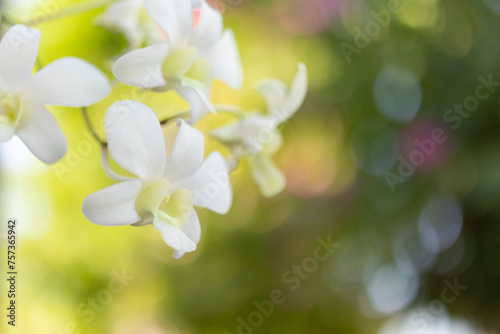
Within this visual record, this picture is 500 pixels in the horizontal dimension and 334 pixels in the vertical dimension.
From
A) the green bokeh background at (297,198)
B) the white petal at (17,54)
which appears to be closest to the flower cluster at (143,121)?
the white petal at (17,54)

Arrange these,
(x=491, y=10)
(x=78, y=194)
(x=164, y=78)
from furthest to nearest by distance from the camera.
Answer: (x=78, y=194)
(x=491, y=10)
(x=164, y=78)

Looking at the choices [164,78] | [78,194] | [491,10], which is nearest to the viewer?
[164,78]

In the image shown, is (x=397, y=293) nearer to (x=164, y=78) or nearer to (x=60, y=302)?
(x=60, y=302)

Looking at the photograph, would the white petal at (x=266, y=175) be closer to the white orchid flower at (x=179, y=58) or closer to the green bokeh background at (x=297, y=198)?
the white orchid flower at (x=179, y=58)

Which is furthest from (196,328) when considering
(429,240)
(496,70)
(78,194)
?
(496,70)

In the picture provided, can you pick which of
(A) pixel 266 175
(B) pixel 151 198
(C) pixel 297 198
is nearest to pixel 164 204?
(B) pixel 151 198

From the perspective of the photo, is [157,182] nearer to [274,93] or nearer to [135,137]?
[135,137]

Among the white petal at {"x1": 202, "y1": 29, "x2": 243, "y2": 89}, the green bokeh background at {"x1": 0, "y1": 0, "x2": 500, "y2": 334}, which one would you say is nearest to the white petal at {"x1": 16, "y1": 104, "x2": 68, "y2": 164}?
the white petal at {"x1": 202, "y1": 29, "x2": 243, "y2": 89}
